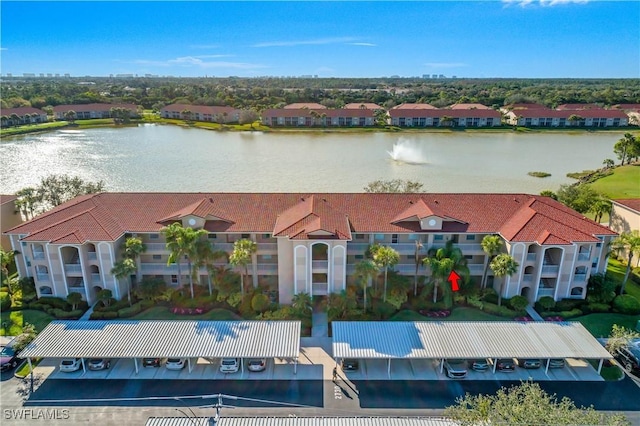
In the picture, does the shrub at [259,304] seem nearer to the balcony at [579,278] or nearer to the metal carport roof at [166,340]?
the metal carport roof at [166,340]

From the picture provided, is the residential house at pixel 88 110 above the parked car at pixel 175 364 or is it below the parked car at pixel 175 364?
above

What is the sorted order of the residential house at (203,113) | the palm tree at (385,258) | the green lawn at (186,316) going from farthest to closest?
the residential house at (203,113) < the green lawn at (186,316) < the palm tree at (385,258)

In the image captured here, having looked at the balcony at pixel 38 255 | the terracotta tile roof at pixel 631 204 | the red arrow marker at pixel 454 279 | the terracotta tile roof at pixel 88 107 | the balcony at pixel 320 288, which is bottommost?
the balcony at pixel 320 288

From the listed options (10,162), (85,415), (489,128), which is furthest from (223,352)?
(489,128)

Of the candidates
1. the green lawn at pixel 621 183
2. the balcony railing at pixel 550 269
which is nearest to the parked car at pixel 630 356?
the balcony railing at pixel 550 269

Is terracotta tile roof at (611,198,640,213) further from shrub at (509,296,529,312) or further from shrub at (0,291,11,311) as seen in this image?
shrub at (0,291,11,311)
